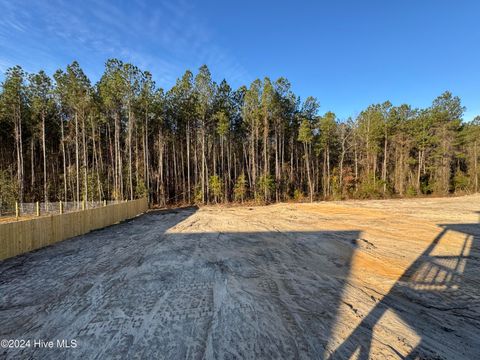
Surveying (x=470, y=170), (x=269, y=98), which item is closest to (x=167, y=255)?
(x=269, y=98)

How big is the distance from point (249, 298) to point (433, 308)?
3466 millimetres

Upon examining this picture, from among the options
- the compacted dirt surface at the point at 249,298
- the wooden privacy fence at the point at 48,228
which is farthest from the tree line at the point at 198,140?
the compacted dirt surface at the point at 249,298

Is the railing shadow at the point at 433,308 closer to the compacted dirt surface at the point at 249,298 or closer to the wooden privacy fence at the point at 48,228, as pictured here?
the compacted dirt surface at the point at 249,298

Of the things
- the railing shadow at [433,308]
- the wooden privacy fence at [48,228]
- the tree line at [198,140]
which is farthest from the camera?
the tree line at [198,140]

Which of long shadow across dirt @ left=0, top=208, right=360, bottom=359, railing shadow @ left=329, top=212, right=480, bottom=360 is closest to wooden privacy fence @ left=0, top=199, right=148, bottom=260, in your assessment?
long shadow across dirt @ left=0, top=208, right=360, bottom=359

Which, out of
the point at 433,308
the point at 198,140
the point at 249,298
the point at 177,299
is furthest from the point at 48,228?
the point at 198,140

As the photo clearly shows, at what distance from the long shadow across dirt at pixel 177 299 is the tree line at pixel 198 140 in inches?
701

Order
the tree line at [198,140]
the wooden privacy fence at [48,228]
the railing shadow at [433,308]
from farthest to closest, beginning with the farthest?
the tree line at [198,140]
the wooden privacy fence at [48,228]
the railing shadow at [433,308]

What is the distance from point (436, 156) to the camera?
30438 mm

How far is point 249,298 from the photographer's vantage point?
15.3ft

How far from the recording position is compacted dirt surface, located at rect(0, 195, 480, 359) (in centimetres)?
336

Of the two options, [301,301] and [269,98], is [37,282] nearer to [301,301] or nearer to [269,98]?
[301,301]

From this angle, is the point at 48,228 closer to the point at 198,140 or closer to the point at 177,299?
the point at 177,299

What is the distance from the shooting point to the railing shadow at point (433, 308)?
3342mm
